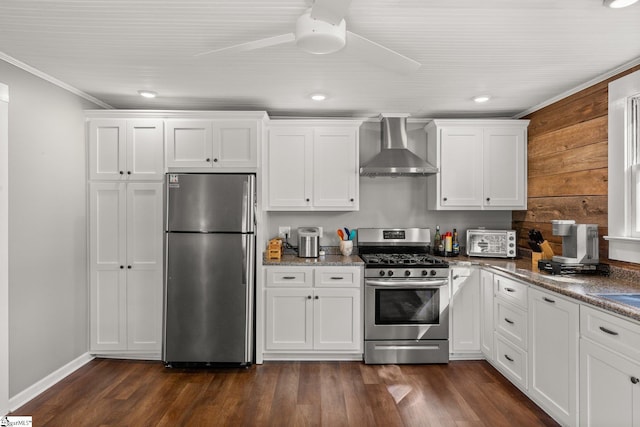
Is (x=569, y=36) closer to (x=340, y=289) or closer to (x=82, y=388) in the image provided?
(x=340, y=289)

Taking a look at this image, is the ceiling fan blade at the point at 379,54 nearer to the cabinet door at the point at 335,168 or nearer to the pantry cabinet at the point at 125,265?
the cabinet door at the point at 335,168

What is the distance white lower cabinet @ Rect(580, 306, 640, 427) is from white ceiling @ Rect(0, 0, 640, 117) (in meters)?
1.61

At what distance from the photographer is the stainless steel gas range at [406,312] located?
3332mm

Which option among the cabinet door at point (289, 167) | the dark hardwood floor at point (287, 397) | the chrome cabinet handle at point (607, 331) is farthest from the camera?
the cabinet door at point (289, 167)

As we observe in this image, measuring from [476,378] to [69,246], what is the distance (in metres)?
3.60

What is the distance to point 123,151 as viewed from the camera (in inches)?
132

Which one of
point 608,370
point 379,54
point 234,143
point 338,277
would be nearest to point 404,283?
point 338,277

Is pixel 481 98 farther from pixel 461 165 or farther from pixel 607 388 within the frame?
pixel 607 388

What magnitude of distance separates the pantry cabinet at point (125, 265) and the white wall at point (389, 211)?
1.25 meters

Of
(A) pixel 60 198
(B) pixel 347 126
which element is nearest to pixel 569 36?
(B) pixel 347 126

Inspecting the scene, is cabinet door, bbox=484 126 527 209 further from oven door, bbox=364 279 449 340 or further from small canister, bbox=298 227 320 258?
small canister, bbox=298 227 320 258

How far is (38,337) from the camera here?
2.78 m

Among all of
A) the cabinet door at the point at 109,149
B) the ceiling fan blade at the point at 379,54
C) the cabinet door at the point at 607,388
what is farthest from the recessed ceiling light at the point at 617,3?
the cabinet door at the point at 109,149

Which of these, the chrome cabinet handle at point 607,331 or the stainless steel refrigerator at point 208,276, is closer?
the chrome cabinet handle at point 607,331
